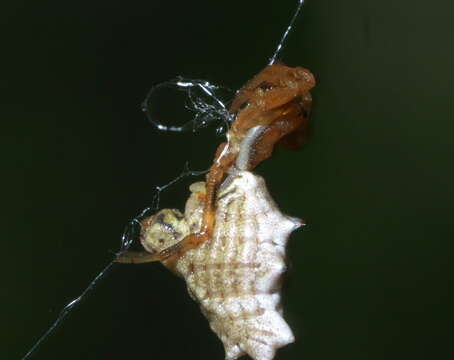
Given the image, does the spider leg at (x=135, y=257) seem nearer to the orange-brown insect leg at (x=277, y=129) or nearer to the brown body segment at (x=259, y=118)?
the brown body segment at (x=259, y=118)

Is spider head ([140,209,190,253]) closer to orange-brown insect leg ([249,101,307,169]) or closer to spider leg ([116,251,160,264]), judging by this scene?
spider leg ([116,251,160,264])

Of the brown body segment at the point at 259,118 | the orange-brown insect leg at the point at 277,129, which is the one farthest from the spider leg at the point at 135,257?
the orange-brown insect leg at the point at 277,129

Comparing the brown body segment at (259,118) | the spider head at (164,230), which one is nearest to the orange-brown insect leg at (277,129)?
the brown body segment at (259,118)

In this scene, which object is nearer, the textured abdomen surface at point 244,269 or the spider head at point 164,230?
the textured abdomen surface at point 244,269

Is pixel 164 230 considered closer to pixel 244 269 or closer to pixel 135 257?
pixel 135 257

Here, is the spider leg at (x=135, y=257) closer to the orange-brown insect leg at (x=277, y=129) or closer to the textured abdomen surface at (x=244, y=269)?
the textured abdomen surface at (x=244, y=269)

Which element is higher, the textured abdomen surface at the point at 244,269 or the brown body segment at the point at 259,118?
the brown body segment at the point at 259,118

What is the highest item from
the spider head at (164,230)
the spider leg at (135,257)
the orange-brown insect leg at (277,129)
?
the orange-brown insect leg at (277,129)

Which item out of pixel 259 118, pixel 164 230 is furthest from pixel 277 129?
pixel 164 230

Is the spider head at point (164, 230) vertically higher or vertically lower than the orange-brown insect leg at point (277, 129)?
lower
